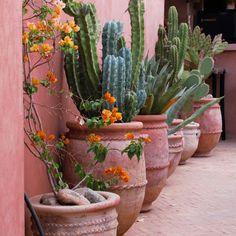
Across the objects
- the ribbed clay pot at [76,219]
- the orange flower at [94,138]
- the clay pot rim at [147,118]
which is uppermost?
the clay pot rim at [147,118]

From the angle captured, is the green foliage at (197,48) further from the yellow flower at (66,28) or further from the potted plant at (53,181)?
the yellow flower at (66,28)

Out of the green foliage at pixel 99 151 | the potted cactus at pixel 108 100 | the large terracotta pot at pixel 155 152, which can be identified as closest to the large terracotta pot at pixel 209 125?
the large terracotta pot at pixel 155 152

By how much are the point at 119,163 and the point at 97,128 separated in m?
0.31

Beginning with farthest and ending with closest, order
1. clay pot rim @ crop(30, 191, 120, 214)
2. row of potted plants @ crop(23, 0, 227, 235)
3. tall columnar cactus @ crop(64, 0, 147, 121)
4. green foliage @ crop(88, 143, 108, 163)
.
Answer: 1. tall columnar cactus @ crop(64, 0, 147, 121)
2. green foliage @ crop(88, 143, 108, 163)
3. row of potted plants @ crop(23, 0, 227, 235)
4. clay pot rim @ crop(30, 191, 120, 214)

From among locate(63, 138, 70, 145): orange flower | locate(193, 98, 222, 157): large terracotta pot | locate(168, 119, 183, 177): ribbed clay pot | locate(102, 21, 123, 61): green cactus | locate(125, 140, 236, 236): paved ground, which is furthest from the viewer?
locate(193, 98, 222, 157): large terracotta pot

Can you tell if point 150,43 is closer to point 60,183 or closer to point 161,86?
point 161,86

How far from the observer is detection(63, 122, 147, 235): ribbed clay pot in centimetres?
449

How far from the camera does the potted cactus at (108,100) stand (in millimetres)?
4492

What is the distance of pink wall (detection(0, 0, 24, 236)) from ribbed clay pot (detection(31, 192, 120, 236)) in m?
0.50

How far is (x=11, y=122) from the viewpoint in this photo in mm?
2840

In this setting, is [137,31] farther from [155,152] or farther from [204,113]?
[204,113]

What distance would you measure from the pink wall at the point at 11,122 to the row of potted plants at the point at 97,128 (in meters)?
0.65

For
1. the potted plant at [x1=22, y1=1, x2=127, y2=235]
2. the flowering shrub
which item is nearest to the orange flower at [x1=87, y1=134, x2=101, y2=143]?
the flowering shrub

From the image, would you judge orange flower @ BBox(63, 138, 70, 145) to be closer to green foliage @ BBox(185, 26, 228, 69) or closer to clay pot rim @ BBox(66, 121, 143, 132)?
clay pot rim @ BBox(66, 121, 143, 132)
